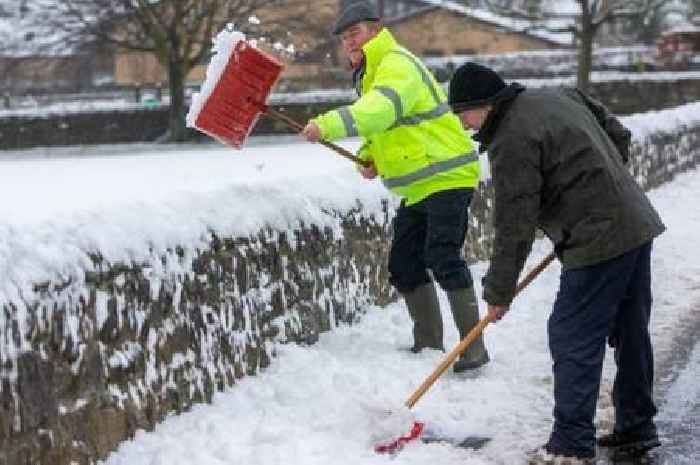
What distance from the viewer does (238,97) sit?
5.39 m

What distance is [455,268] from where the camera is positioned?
226 inches

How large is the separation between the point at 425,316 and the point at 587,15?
23119 millimetres

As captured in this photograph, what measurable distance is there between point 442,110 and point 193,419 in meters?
2.00

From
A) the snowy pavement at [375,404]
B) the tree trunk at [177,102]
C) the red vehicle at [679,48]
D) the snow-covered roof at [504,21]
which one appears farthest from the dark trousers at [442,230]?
the red vehicle at [679,48]

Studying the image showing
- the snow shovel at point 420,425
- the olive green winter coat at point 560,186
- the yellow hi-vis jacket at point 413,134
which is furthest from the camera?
the yellow hi-vis jacket at point 413,134

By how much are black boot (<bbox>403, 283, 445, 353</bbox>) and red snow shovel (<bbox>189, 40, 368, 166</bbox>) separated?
112 centimetres

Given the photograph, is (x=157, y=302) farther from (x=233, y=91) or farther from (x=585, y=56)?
(x=585, y=56)

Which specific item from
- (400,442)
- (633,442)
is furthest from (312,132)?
(633,442)

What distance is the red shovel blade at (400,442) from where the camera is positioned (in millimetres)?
4613

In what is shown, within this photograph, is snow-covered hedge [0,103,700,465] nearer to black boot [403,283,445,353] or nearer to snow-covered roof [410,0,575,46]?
black boot [403,283,445,353]

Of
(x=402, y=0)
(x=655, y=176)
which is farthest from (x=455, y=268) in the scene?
(x=402, y=0)

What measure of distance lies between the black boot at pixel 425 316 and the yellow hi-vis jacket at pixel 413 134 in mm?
547

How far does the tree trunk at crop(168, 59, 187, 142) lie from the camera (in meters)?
33.0

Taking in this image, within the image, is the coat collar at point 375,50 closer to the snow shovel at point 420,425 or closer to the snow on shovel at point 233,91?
the snow on shovel at point 233,91
